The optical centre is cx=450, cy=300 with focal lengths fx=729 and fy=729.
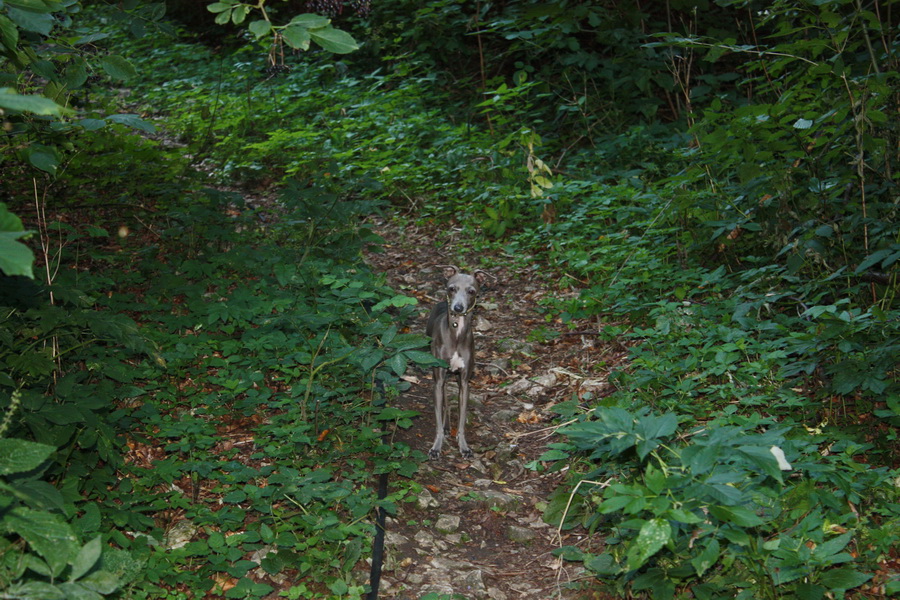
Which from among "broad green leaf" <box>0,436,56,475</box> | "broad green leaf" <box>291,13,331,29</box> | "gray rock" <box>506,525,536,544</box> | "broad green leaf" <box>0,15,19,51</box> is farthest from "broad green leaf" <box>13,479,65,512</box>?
"gray rock" <box>506,525,536,544</box>

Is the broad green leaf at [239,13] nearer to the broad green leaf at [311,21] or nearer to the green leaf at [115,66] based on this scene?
the broad green leaf at [311,21]

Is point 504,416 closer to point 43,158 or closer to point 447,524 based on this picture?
point 447,524

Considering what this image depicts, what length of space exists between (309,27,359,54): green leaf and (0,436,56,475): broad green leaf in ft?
5.37

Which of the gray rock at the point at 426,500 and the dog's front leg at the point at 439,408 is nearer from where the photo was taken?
the gray rock at the point at 426,500

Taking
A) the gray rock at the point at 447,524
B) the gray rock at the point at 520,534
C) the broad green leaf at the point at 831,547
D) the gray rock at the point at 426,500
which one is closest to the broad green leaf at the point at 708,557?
the broad green leaf at the point at 831,547

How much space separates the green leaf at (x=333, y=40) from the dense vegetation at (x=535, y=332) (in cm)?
1

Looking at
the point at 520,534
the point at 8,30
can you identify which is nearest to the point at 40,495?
the point at 8,30

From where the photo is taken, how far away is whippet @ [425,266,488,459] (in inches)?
213

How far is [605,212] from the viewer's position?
27.7 ft

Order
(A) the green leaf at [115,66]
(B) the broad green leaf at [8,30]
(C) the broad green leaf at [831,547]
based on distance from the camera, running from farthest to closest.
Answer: (A) the green leaf at [115,66]
(C) the broad green leaf at [831,547]
(B) the broad green leaf at [8,30]

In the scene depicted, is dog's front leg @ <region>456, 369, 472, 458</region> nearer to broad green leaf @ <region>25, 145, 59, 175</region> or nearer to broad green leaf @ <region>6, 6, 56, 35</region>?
broad green leaf @ <region>25, 145, 59, 175</region>

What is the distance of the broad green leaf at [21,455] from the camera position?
2387 mm

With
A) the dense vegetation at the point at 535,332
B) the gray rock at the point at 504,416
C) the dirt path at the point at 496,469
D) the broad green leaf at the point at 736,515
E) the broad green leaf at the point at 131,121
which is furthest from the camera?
the gray rock at the point at 504,416

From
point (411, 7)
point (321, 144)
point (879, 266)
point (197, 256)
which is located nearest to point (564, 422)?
point (879, 266)
